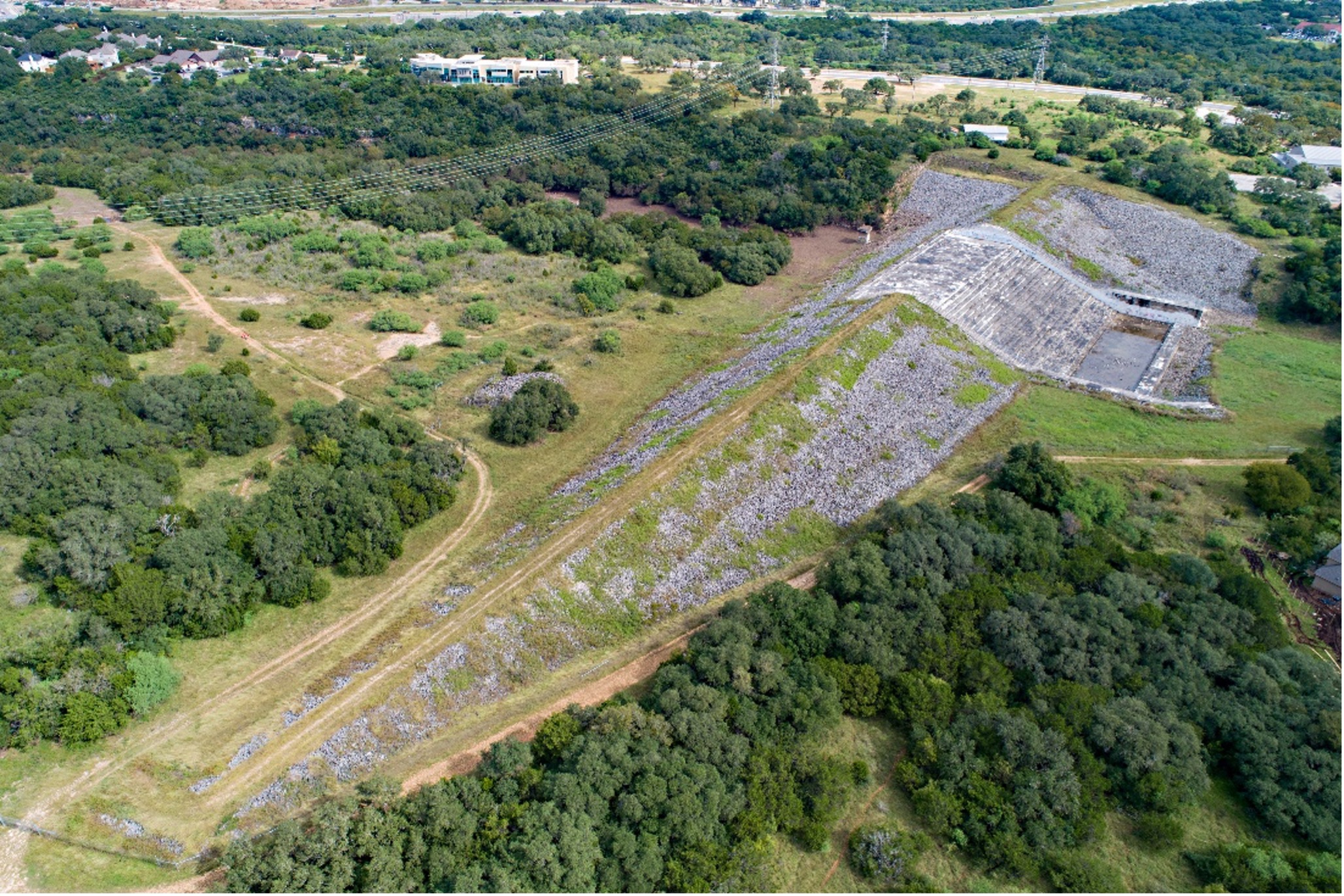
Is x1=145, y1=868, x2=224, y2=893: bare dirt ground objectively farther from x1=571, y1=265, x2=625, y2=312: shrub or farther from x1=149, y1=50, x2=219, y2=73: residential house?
x1=149, y1=50, x2=219, y2=73: residential house

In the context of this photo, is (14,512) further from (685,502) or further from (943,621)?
(943,621)

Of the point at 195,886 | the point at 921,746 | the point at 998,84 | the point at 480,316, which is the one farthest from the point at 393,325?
the point at 998,84

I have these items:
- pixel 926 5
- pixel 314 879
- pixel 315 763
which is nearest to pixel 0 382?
pixel 315 763

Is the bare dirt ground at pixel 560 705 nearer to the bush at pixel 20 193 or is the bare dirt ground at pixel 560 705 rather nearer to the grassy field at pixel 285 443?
the grassy field at pixel 285 443

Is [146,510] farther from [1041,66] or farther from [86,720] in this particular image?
[1041,66]

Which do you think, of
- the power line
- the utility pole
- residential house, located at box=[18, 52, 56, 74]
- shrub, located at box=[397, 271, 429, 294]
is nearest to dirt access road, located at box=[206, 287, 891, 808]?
shrub, located at box=[397, 271, 429, 294]

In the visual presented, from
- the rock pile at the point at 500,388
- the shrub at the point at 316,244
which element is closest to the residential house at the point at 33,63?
the shrub at the point at 316,244
